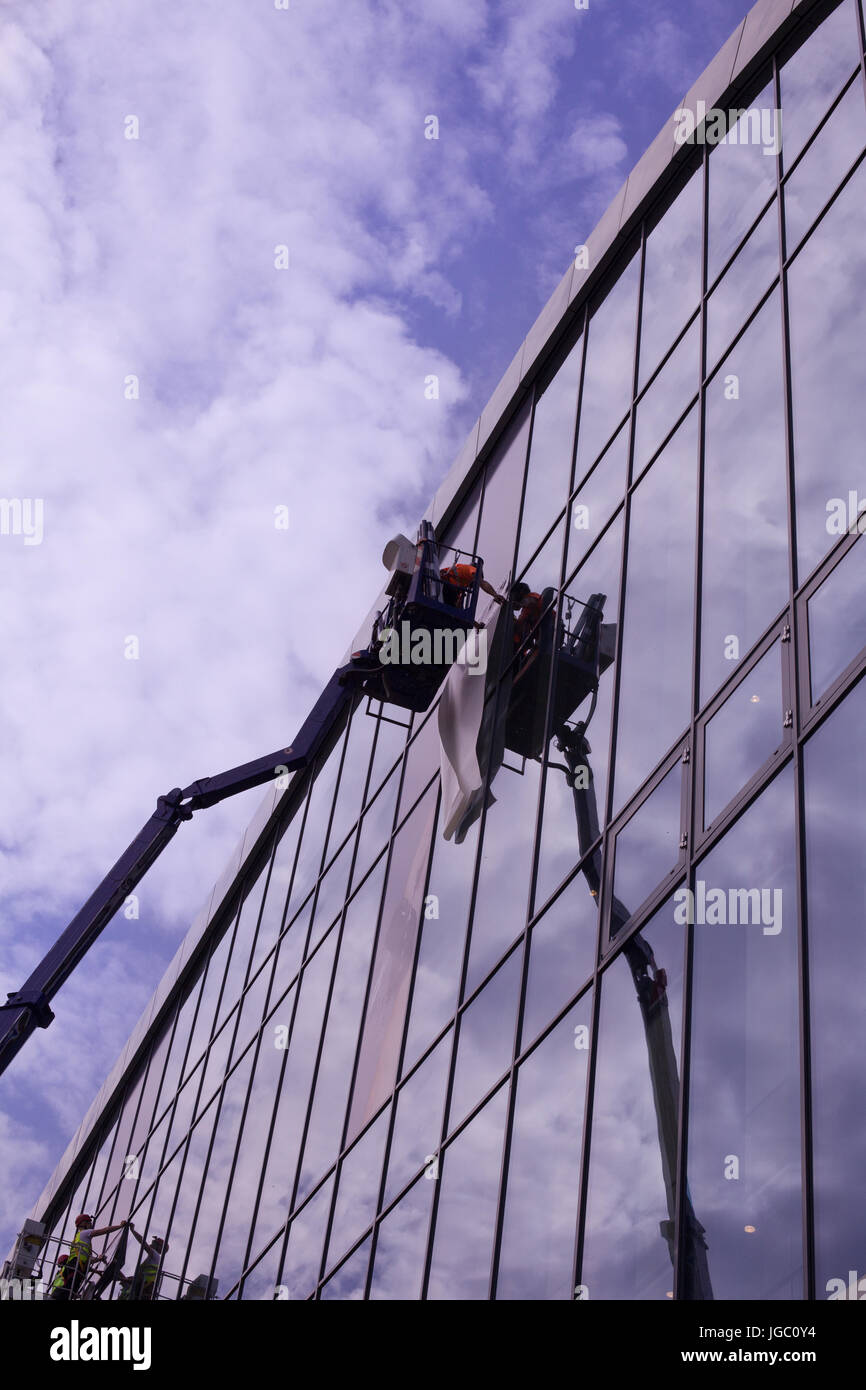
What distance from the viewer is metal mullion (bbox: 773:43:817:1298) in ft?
23.6

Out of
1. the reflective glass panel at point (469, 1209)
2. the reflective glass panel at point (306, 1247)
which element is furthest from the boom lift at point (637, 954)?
the reflective glass panel at point (306, 1247)

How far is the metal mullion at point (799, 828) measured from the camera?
720 cm

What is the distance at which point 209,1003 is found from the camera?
26.0m

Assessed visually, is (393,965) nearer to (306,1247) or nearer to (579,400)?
(306,1247)

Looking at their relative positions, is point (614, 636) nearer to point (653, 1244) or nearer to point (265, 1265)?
point (653, 1244)

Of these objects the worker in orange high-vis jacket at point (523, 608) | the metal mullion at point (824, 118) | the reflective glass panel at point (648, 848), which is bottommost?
the reflective glass panel at point (648, 848)

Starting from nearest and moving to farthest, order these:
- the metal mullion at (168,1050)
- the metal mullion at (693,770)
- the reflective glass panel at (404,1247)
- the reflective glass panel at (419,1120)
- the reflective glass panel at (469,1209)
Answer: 1. the metal mullion at (693,770)
2. the reflective glass panel at (469,1209)
3. the reflective glass panel at (404,1247)
4. the reflective glass panel at (419,1120)
5. the metal mullion at (168,1050)

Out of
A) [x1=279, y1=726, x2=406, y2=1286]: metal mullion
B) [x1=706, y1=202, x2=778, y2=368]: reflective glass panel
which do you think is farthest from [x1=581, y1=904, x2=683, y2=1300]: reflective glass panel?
[x1=279, y1=726, x2=406, y2=1286]: metal mullion

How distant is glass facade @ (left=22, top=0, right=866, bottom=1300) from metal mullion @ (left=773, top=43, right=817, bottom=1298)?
22mm

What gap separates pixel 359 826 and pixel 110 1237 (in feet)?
38.4

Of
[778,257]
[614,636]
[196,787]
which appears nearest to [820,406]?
[778,257]

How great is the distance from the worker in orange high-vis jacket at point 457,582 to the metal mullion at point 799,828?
22.2ft

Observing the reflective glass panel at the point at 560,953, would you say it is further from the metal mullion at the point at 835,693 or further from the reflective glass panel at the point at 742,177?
the reflective glass panel at the point at 742,177

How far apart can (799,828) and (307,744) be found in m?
16.2
